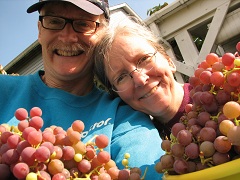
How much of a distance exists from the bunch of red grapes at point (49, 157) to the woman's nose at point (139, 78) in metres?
0.65

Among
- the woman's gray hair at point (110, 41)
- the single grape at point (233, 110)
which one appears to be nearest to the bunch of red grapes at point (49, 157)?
the single grape at point (233, 110)

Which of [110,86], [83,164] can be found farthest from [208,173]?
[110,86]

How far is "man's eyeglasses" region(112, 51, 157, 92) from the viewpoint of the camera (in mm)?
1724

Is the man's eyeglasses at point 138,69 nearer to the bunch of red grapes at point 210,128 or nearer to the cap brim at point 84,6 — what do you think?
the cap brim at point 84,6

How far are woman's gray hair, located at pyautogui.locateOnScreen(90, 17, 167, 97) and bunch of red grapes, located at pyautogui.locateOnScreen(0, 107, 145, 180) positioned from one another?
0.91 meters

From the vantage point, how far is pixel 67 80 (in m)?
2.09

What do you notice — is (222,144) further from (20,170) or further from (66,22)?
(66,22)

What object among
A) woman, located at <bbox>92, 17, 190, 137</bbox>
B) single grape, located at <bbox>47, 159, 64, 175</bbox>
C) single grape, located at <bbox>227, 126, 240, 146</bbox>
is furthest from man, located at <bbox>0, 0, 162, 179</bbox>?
single grape, located at <bbox>227, 126, 240, 146</bbox>

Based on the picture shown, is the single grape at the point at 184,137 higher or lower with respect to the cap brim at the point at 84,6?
lower

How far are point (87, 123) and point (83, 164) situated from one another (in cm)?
84

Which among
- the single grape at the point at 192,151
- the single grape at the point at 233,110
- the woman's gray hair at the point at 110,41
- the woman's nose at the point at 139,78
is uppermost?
the woman's gray hair at the point at 110,41

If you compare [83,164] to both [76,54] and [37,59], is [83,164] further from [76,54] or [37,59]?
[37,59]

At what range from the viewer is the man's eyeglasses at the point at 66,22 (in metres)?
2.02

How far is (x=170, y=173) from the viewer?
95 centimetres
